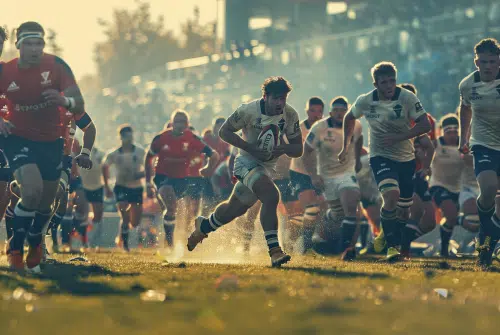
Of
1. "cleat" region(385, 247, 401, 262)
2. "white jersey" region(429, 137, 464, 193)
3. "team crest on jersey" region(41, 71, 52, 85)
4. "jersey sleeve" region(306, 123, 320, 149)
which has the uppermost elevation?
"team crest on jersey" region(41, 71, 52, 85)

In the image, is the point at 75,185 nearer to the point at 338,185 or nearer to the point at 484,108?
the point at 338,185

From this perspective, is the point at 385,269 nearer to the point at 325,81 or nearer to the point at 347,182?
the point at 347,182

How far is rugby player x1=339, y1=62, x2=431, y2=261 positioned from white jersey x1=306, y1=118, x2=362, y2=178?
297 centimetres

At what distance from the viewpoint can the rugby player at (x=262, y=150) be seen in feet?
34.2

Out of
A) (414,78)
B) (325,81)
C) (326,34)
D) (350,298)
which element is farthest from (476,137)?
(326,34)

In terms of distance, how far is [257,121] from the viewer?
10688 millimetres

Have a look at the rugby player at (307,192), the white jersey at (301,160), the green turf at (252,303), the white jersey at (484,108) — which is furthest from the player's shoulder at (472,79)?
the white jersey at (301,160)

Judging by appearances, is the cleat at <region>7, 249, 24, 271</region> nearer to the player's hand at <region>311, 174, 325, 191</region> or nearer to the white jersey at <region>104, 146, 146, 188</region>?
the player's hand at <region>311, 174, 325, 191</region>

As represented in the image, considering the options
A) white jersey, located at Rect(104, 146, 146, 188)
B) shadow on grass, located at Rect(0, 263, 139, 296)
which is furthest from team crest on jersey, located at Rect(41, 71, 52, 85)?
white jersey, located at Rect(104, 146, 146, 188)

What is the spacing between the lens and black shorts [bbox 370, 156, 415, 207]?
40.1ft

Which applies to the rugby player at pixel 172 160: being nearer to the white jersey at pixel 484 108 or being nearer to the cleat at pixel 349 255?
the cleat at pixel 349 255

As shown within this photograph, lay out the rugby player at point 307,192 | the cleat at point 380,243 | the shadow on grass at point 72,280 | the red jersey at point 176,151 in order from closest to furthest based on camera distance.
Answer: the shadow on grass at point 72,280, the cleat at point 380,243, the rugby player at point 307,192, the red jersey at point 176,151

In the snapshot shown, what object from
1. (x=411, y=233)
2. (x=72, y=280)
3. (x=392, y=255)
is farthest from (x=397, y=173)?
(x=72, y=280)

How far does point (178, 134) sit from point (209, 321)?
13.2 metres
